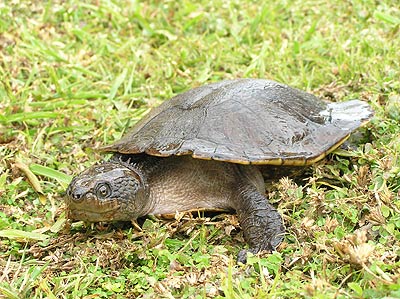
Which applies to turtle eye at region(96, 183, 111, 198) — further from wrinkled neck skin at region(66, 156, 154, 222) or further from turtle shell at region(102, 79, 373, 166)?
turtle shell at region(102, 79, 373, 166)

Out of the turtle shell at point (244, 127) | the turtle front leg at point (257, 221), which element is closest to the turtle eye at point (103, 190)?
the turtle shell at point (244, 127)

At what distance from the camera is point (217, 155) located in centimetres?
307

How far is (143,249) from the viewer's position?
283 cm

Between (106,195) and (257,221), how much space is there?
80cm

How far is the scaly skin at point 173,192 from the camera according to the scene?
2947mm

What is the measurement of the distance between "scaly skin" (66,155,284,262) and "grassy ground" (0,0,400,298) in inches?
4.1

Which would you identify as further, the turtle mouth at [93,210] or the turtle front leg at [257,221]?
the turtle mouth at [93,210]

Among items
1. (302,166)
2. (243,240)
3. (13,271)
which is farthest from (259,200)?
(13,271)

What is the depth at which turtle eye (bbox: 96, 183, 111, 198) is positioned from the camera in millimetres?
2986

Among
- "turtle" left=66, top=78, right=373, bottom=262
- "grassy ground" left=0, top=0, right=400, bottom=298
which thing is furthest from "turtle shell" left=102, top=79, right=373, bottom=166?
"grassy ground" left=0, top=0, right=400, bottom=298

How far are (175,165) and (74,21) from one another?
3.30m

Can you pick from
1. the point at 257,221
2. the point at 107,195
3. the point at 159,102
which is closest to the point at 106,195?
the point at 107,195

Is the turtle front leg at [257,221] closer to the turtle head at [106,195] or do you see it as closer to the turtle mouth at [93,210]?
the turtle head at [106,195]

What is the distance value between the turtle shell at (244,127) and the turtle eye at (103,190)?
1.14 feet
